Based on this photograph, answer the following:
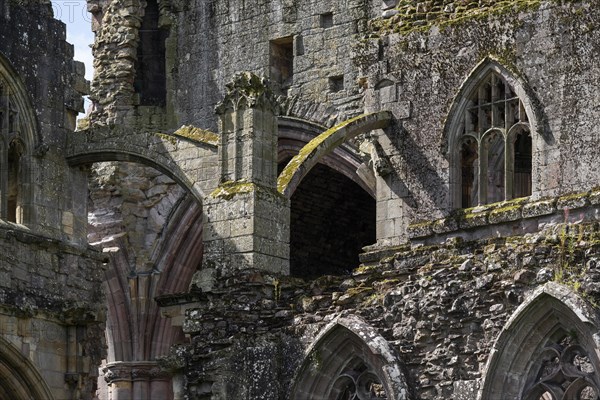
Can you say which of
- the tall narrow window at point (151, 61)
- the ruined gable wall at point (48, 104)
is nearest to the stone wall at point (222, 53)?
the tall narrow window at point (151, 61)

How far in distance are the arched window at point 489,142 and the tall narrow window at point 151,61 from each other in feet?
28.3

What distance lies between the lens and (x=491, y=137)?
2962cm

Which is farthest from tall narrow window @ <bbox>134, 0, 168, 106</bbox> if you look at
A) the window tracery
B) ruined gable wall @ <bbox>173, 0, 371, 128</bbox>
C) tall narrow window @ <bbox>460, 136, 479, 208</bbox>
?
tall narrow window @ <bbox>460, 136, 479, 208</bbox>

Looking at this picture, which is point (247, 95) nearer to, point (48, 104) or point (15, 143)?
point (15, 143)

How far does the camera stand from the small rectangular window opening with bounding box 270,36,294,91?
119 ft

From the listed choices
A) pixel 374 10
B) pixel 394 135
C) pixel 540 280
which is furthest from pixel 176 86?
pixel 540 280

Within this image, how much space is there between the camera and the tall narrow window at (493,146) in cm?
2942

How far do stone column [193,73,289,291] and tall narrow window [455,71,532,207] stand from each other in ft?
6.77

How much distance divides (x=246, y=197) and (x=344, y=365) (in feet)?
8.17

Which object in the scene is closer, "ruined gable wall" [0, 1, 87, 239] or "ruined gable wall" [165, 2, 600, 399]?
"ruined gable wall" [165, 2, 600, 399]

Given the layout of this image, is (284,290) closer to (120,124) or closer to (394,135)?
(394,135)

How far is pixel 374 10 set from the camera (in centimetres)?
3525

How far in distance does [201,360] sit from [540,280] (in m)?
4.26

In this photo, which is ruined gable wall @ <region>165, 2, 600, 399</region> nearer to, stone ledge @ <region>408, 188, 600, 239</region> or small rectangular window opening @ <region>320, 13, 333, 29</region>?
stone ledge @ <region>408, 188, 600, 239</region>
